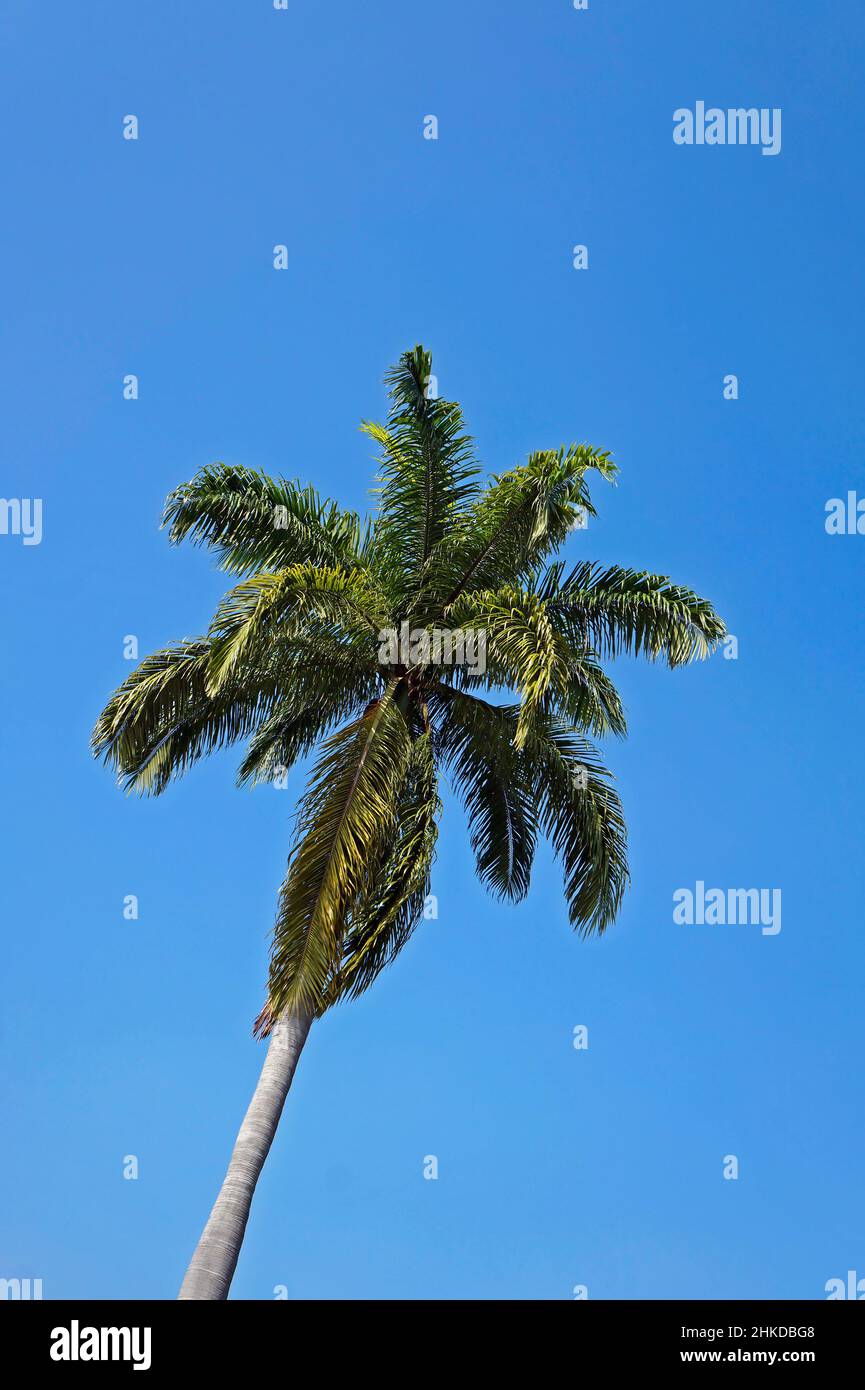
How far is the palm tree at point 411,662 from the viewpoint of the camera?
61.5 feet

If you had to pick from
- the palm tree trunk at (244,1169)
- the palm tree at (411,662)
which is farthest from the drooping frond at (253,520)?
the palm tree trunk at (244,1169)

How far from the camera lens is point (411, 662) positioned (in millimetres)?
20469

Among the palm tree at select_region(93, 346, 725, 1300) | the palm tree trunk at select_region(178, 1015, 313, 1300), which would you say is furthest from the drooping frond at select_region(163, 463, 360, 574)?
the palm tree trunk at select_region(178, 1015, 313, 1300)

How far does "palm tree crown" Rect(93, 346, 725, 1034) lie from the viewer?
62.3ft

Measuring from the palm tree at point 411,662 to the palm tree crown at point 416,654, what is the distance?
33mm

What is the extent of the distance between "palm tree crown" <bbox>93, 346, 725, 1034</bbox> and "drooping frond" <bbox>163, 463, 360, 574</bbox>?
0.03m
